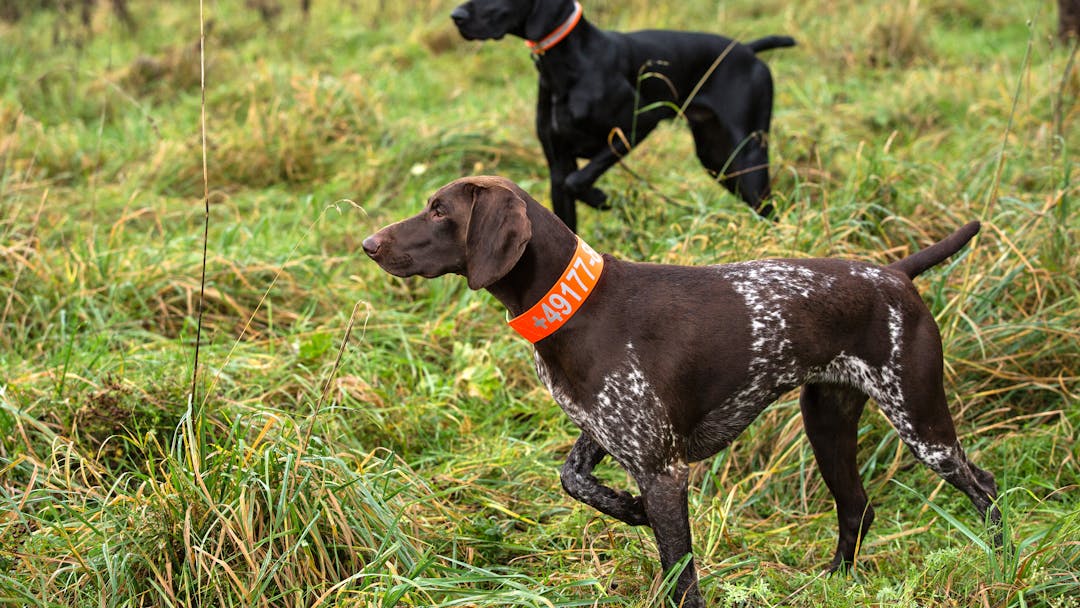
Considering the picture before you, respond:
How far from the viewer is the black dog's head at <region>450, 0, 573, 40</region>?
531cm

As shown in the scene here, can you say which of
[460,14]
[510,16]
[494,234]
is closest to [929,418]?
[494,234]

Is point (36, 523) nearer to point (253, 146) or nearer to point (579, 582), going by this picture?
point (579, 582)

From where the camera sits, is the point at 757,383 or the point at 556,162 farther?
the point at 556,162

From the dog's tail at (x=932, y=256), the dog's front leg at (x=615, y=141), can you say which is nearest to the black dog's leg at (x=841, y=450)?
the dog's tail at (x=932, y=256)

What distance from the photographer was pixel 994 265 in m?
4.46

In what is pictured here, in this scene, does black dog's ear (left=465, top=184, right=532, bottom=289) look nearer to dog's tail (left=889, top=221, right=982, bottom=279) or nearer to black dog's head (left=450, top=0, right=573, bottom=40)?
dog's tail (left=889, top=221, right=982, bottom=279)

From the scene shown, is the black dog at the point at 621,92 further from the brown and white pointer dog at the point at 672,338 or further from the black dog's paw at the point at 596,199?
the brown and white pointer dog at the point at 672,338

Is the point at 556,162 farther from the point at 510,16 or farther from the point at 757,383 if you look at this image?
the point at 757,383

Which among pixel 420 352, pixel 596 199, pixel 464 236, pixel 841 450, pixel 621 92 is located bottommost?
pixel 420 352

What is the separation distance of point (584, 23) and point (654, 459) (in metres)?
3.01

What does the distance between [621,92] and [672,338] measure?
2.69m

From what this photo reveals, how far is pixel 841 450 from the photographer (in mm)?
3443

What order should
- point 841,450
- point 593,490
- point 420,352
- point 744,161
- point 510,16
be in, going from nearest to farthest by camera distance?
point 593,490 < point 841,450 < point 420,352 < point 510,16 < point 744,161

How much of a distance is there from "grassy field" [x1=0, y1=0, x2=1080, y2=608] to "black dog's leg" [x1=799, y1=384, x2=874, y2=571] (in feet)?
0.37
